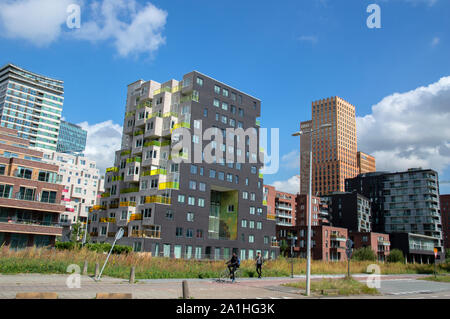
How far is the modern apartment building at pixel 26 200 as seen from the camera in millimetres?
45188

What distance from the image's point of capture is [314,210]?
114m

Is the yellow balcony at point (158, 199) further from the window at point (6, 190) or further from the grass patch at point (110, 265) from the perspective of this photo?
the grass patch at point (110, 265)

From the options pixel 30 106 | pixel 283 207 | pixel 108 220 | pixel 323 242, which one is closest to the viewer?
pixel 108 220

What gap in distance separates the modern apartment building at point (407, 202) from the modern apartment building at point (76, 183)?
86270 mm

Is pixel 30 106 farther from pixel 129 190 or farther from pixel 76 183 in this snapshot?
pixel 129 190

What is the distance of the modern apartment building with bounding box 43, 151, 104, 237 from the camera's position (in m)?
99.6

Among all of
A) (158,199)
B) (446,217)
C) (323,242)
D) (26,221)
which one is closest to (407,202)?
(323,242)

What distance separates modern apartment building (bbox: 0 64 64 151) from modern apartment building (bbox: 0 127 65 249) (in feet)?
301

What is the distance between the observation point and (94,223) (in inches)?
2505

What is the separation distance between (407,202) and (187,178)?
269 ft

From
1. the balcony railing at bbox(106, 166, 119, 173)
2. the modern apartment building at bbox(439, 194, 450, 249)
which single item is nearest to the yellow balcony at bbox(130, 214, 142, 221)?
the balcony railing at bbox(106, 166, 119, 173)
